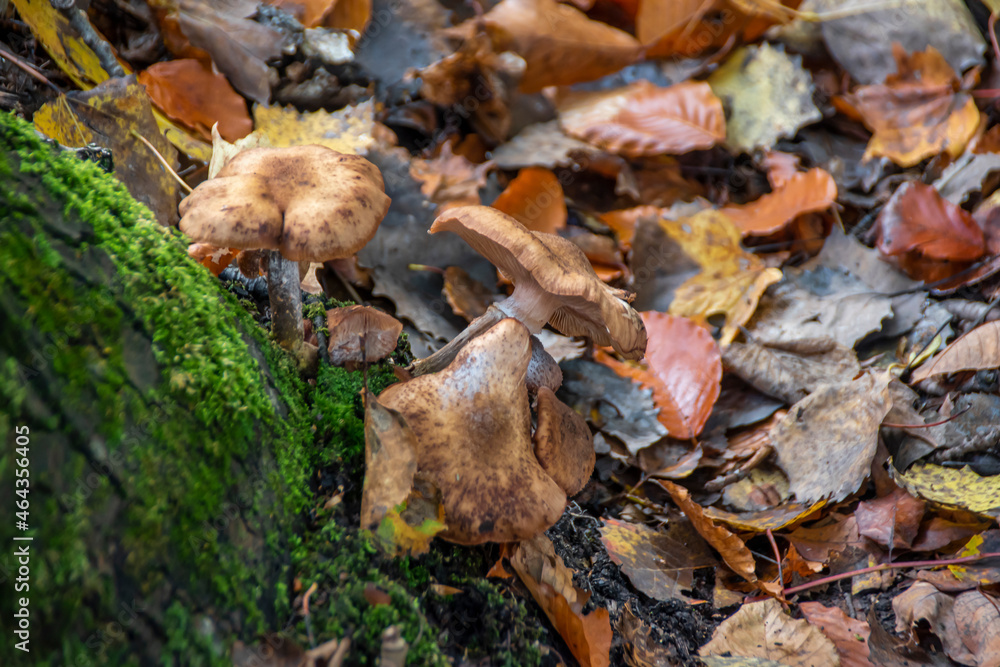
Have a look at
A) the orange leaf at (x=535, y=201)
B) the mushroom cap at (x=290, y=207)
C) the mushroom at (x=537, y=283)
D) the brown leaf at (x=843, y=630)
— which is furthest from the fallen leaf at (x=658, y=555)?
the orange leaf at (x=535, y=201)

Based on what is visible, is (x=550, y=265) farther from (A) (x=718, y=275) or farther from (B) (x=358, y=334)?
(A) (x=718, y=275)

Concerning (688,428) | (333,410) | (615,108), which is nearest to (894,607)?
(688,428)

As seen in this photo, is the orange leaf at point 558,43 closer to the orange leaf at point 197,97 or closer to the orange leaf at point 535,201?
the orange leaf at point 535,201

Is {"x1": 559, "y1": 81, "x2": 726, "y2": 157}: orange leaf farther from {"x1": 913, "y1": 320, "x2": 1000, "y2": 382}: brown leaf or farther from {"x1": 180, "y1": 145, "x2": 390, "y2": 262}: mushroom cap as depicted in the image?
{"x1": 180, "y1": 145, "x2": 390, "y2": 262}: mushroom cap

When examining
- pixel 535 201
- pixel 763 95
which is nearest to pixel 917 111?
pixel 763 95

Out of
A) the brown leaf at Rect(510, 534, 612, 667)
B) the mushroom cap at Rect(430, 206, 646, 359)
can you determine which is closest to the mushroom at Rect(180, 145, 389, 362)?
Answer: the mushroom cap at Rect(430, 206, 646, 359)
